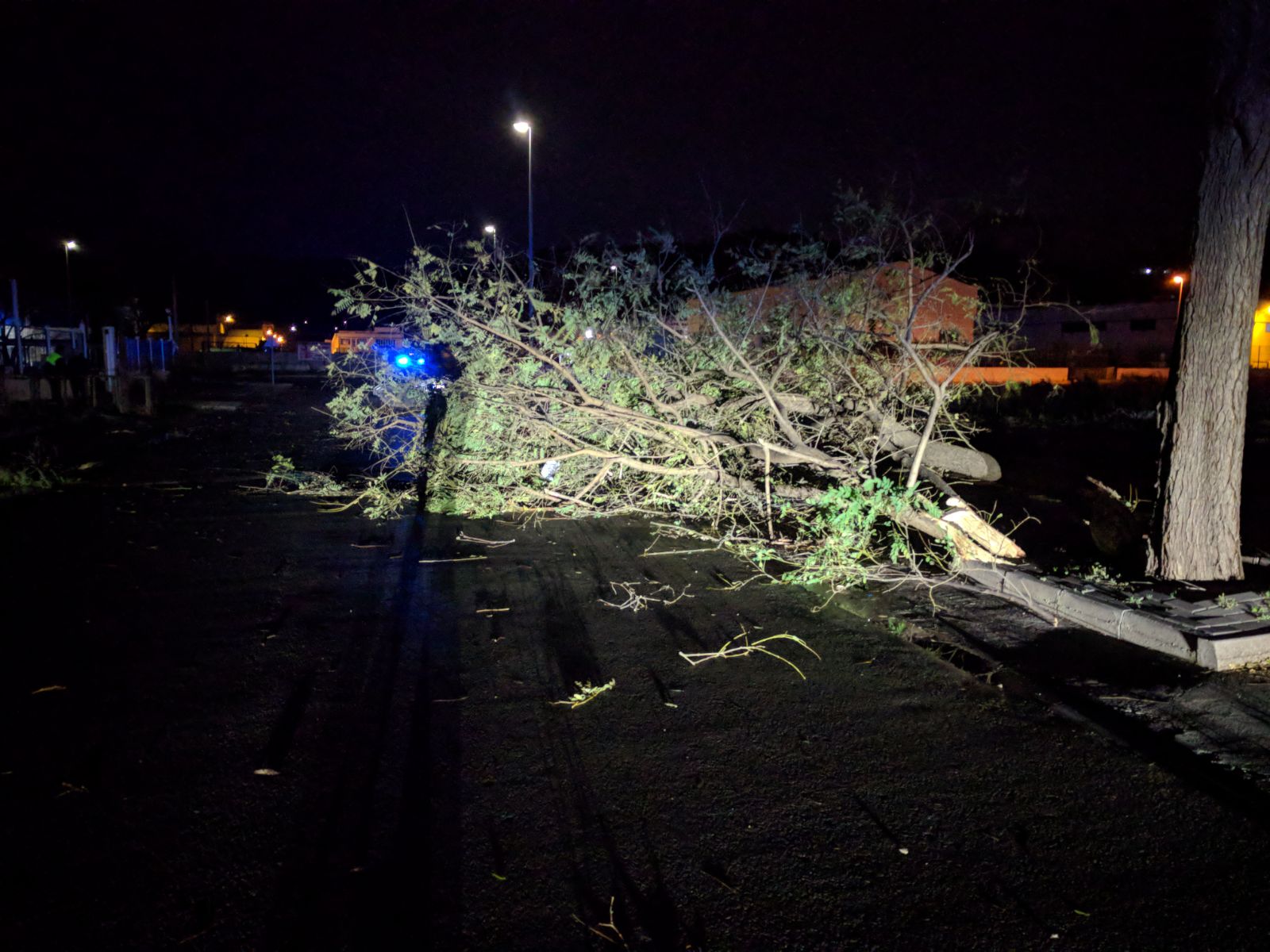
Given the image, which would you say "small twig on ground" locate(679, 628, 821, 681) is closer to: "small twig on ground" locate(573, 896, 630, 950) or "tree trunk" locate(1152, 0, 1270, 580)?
"small twig on ground" locate(573, 896, 630, 950)

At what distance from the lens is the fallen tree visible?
7.64m

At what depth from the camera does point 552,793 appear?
3.29 m

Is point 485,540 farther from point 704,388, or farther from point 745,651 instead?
point 745,651

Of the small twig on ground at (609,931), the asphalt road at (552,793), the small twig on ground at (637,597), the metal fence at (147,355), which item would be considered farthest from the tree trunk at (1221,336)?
the metal fence at (147,355)

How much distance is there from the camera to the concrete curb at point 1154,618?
14.9 ft

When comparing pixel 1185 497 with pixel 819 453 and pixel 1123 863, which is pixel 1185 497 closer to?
pixel 819 453

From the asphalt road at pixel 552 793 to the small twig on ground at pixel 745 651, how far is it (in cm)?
7

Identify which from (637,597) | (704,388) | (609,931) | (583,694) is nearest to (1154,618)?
(637,597)

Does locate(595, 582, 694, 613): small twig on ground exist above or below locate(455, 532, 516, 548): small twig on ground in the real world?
below

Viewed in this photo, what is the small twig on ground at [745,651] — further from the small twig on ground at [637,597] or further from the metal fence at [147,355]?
the metal fence at [147,355]

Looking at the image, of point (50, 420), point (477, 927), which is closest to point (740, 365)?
point (477, 927)

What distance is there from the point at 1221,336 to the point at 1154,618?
84.7 inches

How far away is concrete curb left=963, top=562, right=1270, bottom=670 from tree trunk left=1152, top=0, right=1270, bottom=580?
0.81 m

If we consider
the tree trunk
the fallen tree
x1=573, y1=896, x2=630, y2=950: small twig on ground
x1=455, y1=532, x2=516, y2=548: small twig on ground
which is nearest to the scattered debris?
x1=573, y1=896, x2=630, y2=950: small twig on ground
